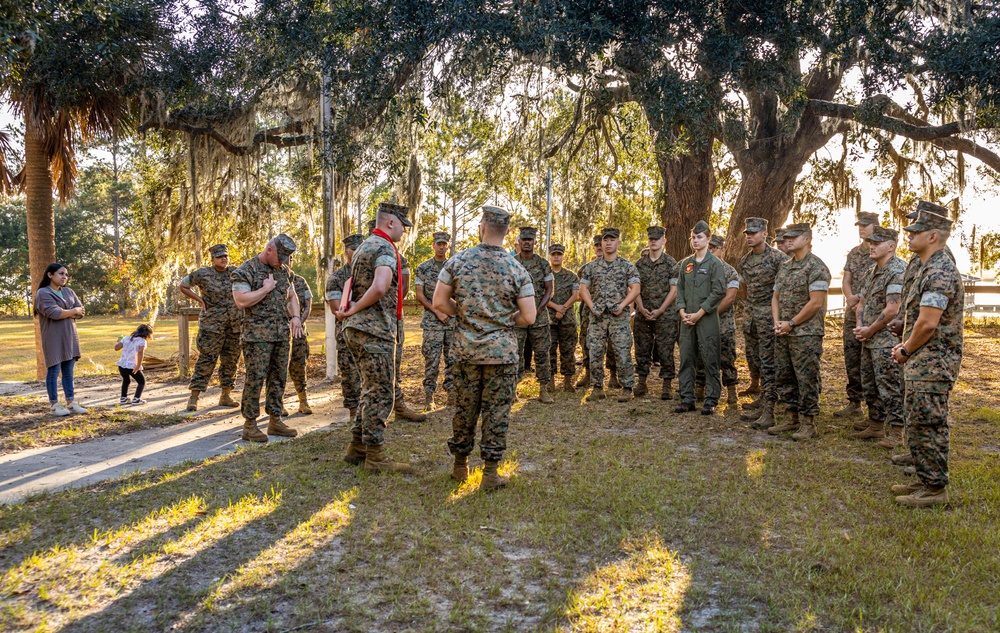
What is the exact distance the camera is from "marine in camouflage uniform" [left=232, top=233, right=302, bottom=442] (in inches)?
218

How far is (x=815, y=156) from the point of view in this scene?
14.4 metres

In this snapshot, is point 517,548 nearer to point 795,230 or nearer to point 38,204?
point 795,230

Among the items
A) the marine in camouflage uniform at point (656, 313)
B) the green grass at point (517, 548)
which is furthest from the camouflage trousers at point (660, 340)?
the green grass at point (517, 548)

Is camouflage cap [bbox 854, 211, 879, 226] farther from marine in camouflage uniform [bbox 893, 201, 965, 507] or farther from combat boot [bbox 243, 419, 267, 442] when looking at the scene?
combat boot [bbox 243, 419, 267, 442]

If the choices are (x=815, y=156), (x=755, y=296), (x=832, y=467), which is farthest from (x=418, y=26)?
(x=815, y=156)

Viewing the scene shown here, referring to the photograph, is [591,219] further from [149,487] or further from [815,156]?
[149,487]

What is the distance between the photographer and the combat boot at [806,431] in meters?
5.82

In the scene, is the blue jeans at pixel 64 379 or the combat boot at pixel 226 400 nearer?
the blue jeans at pixel 64 379

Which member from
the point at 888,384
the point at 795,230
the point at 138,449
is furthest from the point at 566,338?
the point at 138,449

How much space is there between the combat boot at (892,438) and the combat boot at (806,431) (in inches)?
20.3

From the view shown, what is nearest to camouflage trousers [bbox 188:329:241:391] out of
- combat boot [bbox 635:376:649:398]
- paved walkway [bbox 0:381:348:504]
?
paved walkway [bbox 0:381:348:504]

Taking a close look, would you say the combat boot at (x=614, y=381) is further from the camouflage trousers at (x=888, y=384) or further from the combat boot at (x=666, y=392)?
the camouflage trousers at (x=888, y=384)

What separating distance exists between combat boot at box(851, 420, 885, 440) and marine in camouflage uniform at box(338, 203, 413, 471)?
416cm

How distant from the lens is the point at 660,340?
26.7ft
